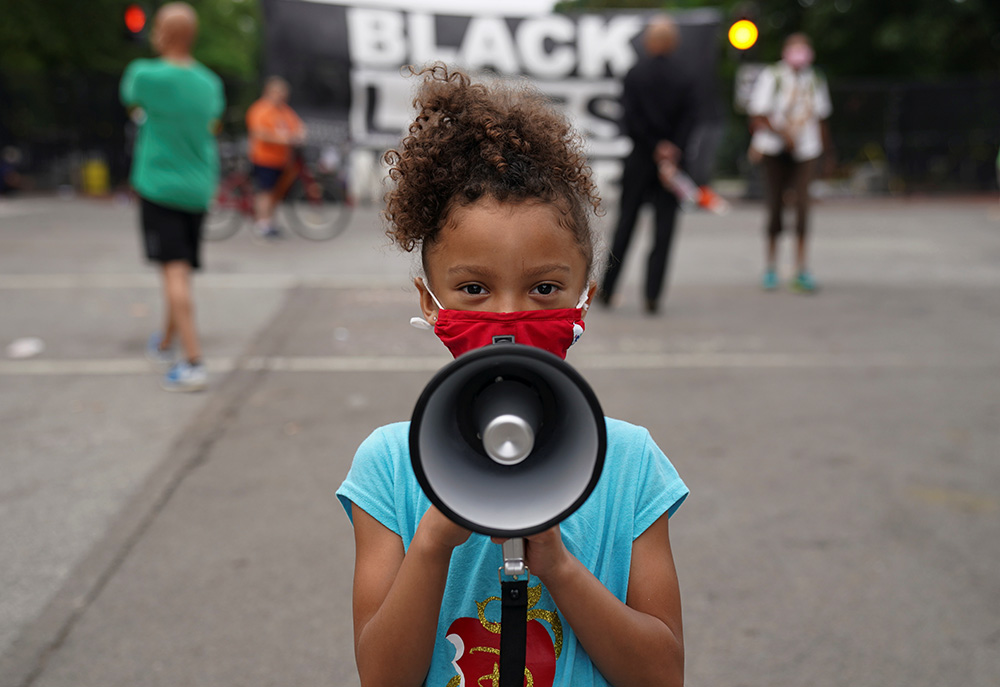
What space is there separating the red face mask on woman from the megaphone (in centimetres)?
13

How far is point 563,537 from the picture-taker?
58.1 inches

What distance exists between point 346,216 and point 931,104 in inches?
670

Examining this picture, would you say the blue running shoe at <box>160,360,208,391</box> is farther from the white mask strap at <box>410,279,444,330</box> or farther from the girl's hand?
the girl's hand

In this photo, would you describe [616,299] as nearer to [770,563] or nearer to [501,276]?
[770,563]

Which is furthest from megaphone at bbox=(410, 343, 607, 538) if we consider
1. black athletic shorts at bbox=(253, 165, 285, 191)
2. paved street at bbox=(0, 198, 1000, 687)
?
black athletic shorts at bbox=(253, 165, 285, 191)

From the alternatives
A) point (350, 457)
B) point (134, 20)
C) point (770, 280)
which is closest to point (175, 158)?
point (350, 457)

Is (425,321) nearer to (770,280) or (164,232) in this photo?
(164,232)

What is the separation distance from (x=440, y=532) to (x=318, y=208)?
41.6ft

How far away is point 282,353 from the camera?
6.64 metres

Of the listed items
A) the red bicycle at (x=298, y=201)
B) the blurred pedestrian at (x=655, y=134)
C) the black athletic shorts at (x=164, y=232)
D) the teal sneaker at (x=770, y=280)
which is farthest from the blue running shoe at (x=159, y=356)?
the red bicycle at (x=298, y=201)

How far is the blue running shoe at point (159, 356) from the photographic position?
6.22m

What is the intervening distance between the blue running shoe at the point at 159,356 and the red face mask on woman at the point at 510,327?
5.20m

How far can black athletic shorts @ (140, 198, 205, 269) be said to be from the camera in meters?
5.61

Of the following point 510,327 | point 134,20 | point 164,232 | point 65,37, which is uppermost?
point 65,37
